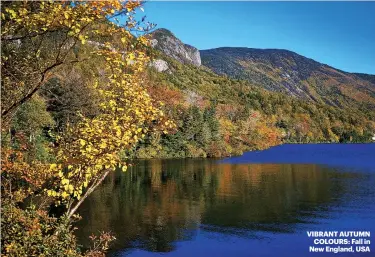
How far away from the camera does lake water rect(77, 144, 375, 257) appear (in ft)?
96.9

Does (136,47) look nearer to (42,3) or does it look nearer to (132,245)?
(42,3)

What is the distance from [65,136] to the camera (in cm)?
1156

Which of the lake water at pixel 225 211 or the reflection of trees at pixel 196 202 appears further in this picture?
the reflection of trees at pixel 196 202

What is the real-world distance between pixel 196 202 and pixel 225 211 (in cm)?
527

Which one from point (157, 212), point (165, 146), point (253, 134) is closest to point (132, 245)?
point (157, 212)

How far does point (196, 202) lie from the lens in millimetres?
44125

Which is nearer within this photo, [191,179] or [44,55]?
[44,55]

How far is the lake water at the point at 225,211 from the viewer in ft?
96.9

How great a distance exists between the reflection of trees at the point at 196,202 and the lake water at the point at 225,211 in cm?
8

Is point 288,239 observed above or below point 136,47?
below

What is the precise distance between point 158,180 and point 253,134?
82.0m

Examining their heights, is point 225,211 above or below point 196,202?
below

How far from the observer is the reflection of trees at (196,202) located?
110 feet

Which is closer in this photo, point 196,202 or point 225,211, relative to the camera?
point 225,211
